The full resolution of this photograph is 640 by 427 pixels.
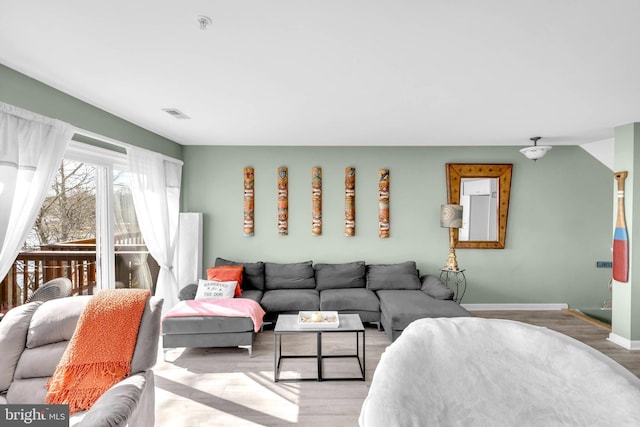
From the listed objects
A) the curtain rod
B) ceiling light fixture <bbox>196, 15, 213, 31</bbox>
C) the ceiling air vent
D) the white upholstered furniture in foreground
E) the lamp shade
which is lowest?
the white upholstered furniture in foreground

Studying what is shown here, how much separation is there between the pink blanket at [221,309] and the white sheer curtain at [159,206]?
77 cm

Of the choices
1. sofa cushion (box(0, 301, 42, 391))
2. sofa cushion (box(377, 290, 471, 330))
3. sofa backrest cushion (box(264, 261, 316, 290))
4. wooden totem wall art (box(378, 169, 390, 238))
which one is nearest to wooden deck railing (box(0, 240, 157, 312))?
sofa cushion (box(0, 301, 42, 391))

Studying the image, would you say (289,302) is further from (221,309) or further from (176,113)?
(176,113)

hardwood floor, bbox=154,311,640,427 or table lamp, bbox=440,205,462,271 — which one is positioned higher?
table lamp, bbox=440,205,462,271

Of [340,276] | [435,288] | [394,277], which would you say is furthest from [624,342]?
[340,276]

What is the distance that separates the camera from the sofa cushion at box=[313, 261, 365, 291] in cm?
449

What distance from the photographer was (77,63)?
212 centimetres

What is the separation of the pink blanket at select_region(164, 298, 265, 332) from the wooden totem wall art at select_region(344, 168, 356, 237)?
1.83 m

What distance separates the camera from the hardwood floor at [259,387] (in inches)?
93.3

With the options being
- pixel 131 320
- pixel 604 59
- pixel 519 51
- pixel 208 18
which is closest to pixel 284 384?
pixel 131 320

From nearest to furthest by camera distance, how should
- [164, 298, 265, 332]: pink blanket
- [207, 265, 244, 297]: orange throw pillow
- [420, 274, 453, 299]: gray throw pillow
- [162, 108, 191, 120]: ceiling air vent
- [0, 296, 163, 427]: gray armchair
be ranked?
[0, 296, 163, 427]: gray armchair
[162, 108, 191, 120]: ceiling air vent
[164, 298, 265, 332]: pink blanket
[420, 274, 453, 299]: gray throw pillow
[207, 265, 244, 297]: orange throw pillow

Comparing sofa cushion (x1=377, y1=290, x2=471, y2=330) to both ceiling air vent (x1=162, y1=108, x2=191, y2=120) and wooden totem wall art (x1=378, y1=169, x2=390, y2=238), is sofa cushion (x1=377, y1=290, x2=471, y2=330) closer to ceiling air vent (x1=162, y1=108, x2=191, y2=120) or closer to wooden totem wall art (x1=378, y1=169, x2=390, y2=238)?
wooden totem wall art (x1=378, y1=169, x2=390, y2=238)

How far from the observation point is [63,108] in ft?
8.66

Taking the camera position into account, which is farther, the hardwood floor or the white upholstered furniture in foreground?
the hardwood floor
